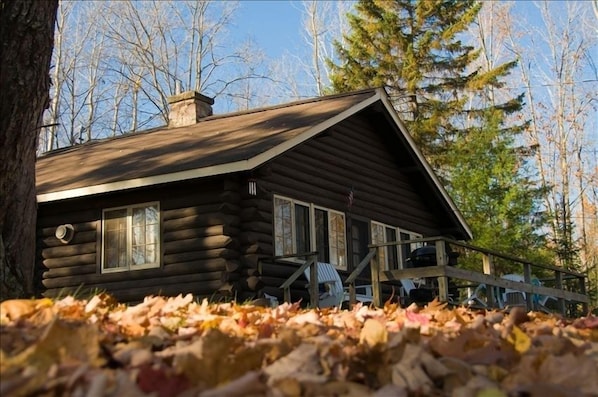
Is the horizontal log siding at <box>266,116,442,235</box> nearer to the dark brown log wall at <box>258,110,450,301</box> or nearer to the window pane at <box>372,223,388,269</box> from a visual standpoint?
the dark brown log wall at <box>258,110,450,301</box>

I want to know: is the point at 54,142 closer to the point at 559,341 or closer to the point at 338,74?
the point at 338,74

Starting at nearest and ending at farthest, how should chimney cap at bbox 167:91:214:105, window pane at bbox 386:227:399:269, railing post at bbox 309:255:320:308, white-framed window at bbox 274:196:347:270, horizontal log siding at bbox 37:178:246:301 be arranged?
railing post at bbox 309:255:320:308, horizontal log siding at bbox 37:178:246:301, white-framed window at bbox 274:196:347:270, window pane at bbox 386:227:399:269, chimney cap at bbox 167:91:214:105

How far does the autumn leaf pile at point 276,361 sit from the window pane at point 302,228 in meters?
9.40

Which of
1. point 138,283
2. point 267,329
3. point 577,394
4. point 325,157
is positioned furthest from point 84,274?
point 577,394

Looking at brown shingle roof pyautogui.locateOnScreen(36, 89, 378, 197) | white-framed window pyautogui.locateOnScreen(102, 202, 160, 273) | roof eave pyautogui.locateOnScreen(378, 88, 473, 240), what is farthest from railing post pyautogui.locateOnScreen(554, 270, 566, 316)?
white-framed window pyautogui.locateOnScreen(102, 202, 160, 273)

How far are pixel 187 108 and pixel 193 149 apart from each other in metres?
4.17

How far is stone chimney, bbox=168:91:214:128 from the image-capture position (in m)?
16.2

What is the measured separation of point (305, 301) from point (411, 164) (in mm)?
5168

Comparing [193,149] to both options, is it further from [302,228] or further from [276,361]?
[276,361]

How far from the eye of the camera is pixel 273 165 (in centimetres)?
1209

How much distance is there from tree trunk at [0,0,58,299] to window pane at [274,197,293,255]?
682cm

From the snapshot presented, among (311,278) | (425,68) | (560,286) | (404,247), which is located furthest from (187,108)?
(425,68)

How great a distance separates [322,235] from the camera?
13297mm

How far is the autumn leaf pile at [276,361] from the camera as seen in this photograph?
2047 millimetres
